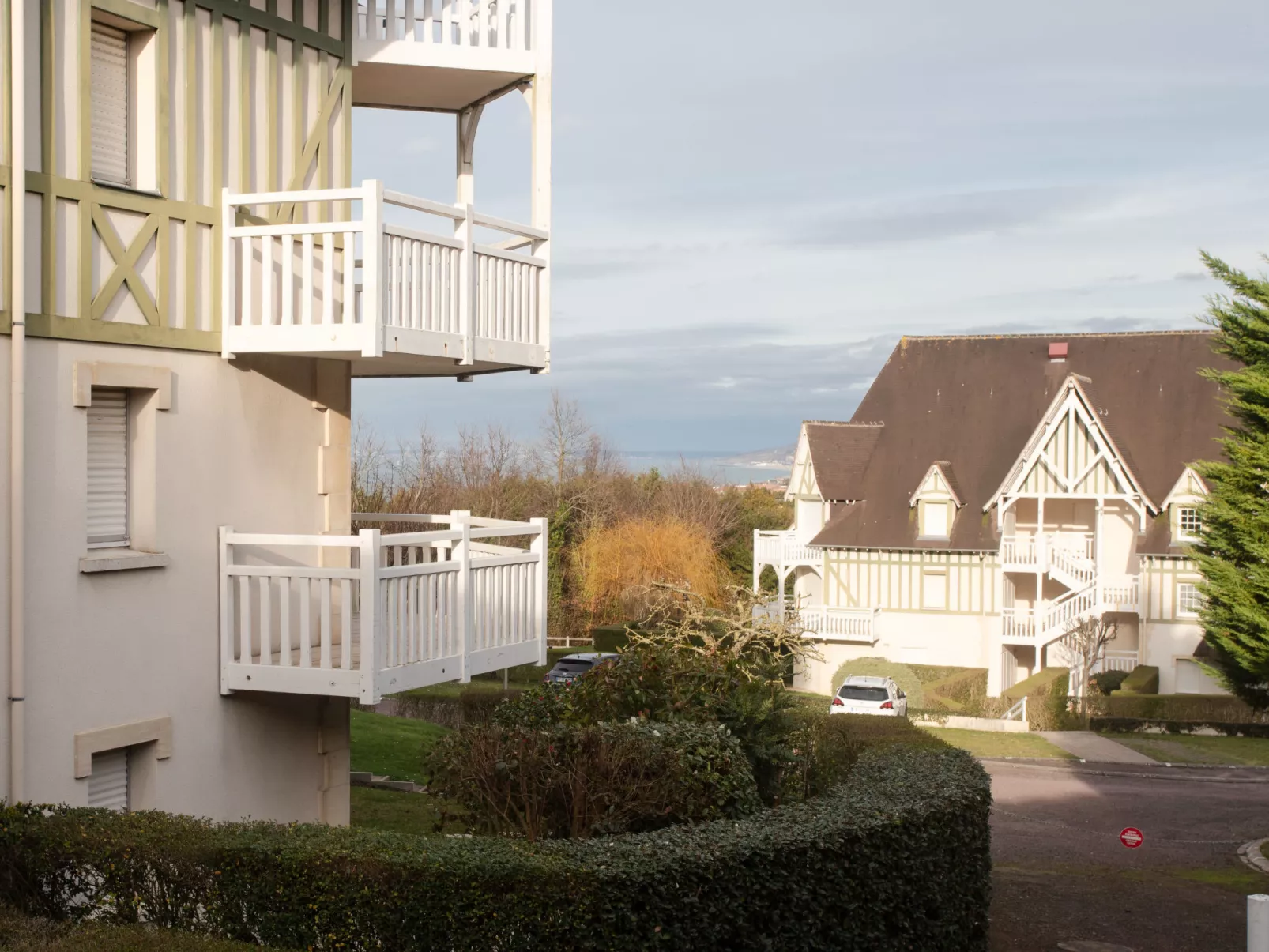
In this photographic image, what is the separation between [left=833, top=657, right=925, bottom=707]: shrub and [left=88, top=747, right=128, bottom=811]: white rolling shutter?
1292 inches

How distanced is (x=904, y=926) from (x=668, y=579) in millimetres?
41386

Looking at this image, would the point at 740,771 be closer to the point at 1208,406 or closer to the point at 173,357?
the point at 173,357

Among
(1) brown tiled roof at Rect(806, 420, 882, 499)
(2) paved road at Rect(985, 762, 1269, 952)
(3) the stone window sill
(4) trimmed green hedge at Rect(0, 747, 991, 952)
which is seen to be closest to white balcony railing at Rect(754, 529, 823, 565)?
(1) brown tiled roof at Rect(806, 420, 882, 499)

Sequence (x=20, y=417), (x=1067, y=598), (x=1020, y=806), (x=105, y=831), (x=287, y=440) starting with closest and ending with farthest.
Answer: (x=105, y=831) < (x=20, y=417) < (x=287, y=440) < (x=1020, y=806) < (x=1067, y=598)

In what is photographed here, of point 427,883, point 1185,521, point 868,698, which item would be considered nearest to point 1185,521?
point 1185,521

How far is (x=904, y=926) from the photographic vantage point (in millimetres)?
9469

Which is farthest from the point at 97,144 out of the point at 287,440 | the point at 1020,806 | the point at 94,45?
the point at 1020,806

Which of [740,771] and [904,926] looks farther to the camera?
[740,771]

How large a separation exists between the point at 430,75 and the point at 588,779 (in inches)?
260

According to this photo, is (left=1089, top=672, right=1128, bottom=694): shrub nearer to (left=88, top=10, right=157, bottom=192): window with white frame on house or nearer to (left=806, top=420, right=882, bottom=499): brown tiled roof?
(left=806, top=420, right=882, bottom=499): brown tiled roof

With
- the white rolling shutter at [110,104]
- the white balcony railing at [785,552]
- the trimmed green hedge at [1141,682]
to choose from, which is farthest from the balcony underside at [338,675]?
the white balcony railing at [785,552]

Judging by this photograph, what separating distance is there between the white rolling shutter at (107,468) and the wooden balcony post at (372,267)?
1896 millimetres

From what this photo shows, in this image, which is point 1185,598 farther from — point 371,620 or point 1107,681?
point 371,620

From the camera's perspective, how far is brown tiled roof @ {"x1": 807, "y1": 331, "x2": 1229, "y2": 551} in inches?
1686
